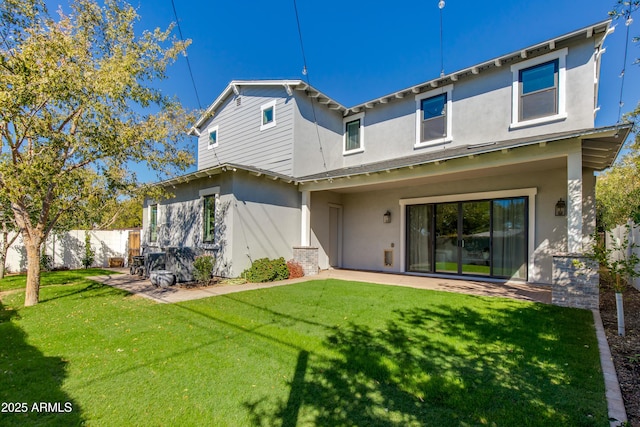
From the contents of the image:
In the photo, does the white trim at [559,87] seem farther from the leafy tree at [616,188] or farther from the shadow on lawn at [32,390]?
the shadow on lawn at [32,390]

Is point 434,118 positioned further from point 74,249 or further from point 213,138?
point 74,249

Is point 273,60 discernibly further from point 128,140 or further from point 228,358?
point 228,358

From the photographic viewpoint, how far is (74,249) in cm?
1341

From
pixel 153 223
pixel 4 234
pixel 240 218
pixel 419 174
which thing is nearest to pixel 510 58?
pixel 419 174

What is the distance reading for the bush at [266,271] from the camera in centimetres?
913

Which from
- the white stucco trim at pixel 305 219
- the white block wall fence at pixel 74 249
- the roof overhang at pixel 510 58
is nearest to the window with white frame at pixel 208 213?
the white stucco trim at pixel 305 219

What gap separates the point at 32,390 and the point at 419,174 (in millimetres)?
8082

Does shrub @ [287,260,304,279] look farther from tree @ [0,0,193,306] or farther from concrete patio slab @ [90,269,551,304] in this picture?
tree @ [0,0,193,306]

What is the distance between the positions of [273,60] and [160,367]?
11.2 meters

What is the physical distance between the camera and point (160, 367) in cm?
340

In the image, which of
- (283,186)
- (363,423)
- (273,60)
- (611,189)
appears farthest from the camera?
(611,189)

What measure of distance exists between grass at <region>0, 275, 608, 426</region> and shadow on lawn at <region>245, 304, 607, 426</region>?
1 centimetres

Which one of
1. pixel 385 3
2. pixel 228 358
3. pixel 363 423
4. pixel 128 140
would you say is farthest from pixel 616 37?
pixel 128 140

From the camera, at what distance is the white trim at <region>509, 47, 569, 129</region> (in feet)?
25.3
